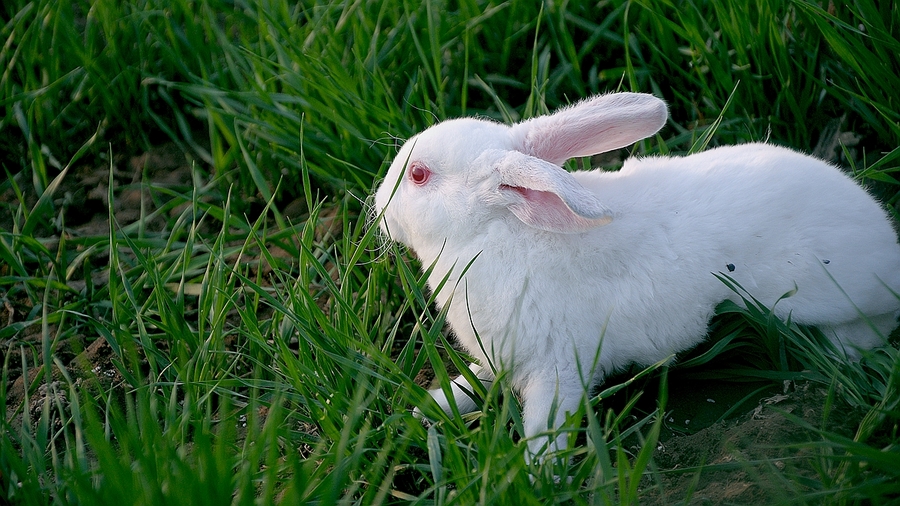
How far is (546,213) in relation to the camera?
2.74m

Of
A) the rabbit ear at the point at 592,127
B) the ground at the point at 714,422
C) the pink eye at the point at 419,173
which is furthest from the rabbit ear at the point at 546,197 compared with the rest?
the ground at the point at 714,422

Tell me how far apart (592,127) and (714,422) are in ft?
3.42

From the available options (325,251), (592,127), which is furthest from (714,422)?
(325,251)

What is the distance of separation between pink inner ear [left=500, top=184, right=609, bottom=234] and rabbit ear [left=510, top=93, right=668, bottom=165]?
0.24 metres

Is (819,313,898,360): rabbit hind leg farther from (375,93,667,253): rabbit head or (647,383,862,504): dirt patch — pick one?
(375,93,667,253): rabbit head

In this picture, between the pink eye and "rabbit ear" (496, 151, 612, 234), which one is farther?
the pink eye

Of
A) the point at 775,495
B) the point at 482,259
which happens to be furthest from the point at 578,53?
the point at 775,495

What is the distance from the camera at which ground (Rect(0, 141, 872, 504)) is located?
7.53 ft

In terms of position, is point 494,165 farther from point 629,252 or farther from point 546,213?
point 629,252

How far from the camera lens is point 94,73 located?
168 inches

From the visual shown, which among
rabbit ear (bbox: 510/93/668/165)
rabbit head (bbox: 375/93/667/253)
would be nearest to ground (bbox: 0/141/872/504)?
rabbit head (bbox: 375/93/667/253)

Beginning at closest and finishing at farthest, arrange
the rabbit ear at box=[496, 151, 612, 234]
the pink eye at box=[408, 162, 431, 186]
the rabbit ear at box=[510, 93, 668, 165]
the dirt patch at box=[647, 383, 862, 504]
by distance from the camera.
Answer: the dirt patch at box=[647, 383, 862, 504] → the rabbit ear at box=[496, 151, 612, 234] → the rabbit ear at box=[510, 93, 668, 165] → the pink eye at box=[408, 162, 431, 186]

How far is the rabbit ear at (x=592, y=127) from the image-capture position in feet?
9.35

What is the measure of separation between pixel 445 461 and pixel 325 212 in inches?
69.1
